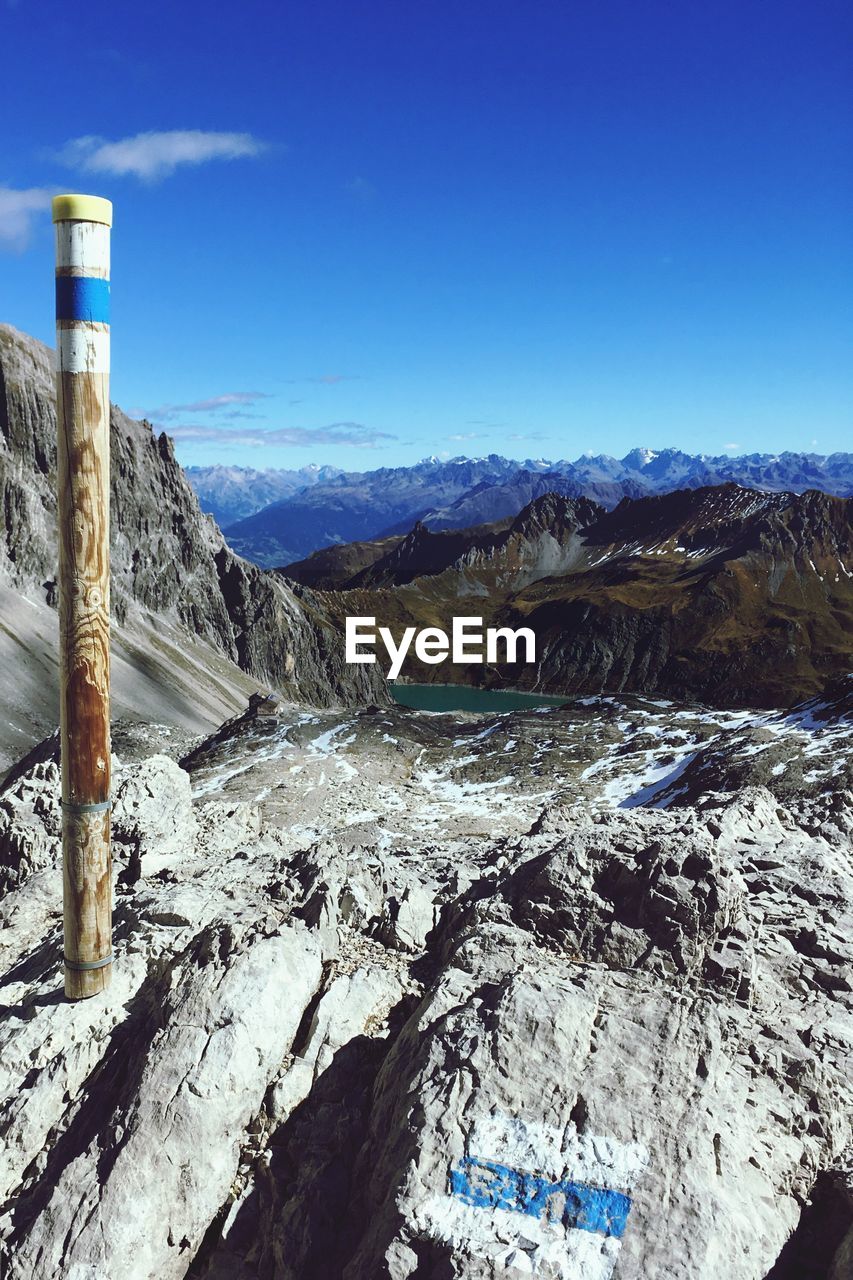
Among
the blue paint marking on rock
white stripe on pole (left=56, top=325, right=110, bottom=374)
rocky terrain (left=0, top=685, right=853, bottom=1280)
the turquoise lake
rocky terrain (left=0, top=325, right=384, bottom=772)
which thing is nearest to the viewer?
the blue paint marking on rock

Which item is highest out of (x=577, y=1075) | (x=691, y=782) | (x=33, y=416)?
(x=33, y=416)

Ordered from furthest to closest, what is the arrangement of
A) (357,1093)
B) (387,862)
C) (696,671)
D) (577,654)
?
(577,654) → (696,671) → (387,862) → (357,1093)

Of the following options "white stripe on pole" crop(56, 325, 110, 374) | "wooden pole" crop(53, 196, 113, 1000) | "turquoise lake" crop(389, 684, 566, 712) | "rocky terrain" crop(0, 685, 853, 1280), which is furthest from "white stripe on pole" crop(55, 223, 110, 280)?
"turquoise lake" crop(389, 684, 566, 712)

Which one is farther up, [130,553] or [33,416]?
[33,416]

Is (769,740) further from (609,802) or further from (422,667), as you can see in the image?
(422,667)

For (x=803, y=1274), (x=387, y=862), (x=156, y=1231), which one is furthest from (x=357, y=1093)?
(x=387, y=862)

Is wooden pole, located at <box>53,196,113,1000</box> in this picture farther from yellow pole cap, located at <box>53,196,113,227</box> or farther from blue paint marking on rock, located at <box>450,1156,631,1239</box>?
blue paint marking on rock, located at <box>450,1156,631,1239</box>
